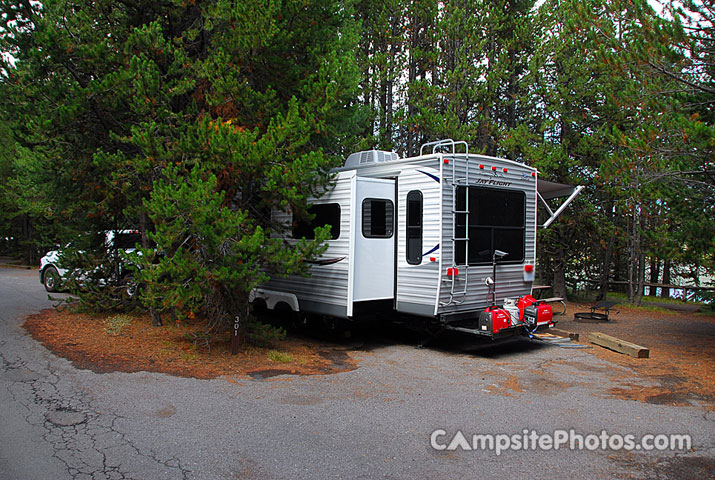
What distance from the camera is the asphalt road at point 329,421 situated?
4.20 m

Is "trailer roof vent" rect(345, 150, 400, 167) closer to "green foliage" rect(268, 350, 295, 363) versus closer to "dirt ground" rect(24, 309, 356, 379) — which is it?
"dirt ground" rect(24, 309, 356, 379)

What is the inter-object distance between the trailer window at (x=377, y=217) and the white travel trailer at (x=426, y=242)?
0.02 m

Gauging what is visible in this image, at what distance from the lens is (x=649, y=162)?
888 centimetres

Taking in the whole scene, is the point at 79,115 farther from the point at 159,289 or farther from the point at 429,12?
the point at 429,12

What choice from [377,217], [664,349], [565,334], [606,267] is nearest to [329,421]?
[377,217]

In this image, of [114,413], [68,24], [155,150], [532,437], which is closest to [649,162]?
[532,437]

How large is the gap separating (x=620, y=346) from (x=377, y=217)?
441 centimetres

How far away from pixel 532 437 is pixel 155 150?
593cm

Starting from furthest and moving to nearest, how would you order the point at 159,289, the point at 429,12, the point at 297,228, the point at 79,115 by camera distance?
1. the point at 429,12
2. the point at 297,228
3. the point at 79,115
4. the point at 159,289

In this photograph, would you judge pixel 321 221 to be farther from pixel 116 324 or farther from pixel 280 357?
pixel 116 324

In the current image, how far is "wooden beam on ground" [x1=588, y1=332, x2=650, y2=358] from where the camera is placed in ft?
26.9

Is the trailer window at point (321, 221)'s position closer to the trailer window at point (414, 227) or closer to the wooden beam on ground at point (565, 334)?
the trailer window at point (414, 227)

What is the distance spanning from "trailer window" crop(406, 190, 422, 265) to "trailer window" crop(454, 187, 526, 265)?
0.59 meters

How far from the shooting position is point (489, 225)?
8.76 metres
